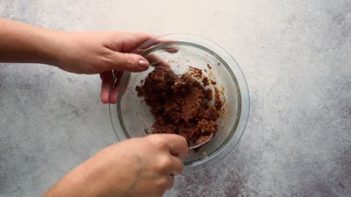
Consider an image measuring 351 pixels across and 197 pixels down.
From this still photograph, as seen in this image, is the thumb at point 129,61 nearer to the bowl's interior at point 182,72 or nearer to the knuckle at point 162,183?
the bowl's interior at point 182,72

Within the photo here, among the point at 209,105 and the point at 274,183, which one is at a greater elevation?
the point at 209,105

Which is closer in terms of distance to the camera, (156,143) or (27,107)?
(156,143)

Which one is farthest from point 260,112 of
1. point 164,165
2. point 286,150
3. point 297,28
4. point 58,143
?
point 58,143

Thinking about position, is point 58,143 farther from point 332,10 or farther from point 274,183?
point 332,10

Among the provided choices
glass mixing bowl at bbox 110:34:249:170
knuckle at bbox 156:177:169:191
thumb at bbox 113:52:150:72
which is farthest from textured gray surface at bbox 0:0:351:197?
knuckle at bbox 156:177:169:191

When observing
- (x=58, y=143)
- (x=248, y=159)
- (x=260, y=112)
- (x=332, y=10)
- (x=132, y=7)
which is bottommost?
(x=58, y=143)

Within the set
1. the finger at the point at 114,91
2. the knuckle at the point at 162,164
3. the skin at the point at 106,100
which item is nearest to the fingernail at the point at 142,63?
the skin at the point at 106,100

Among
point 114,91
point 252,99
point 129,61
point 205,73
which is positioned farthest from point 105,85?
point 252,99

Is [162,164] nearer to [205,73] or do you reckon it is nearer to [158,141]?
[158,141]
